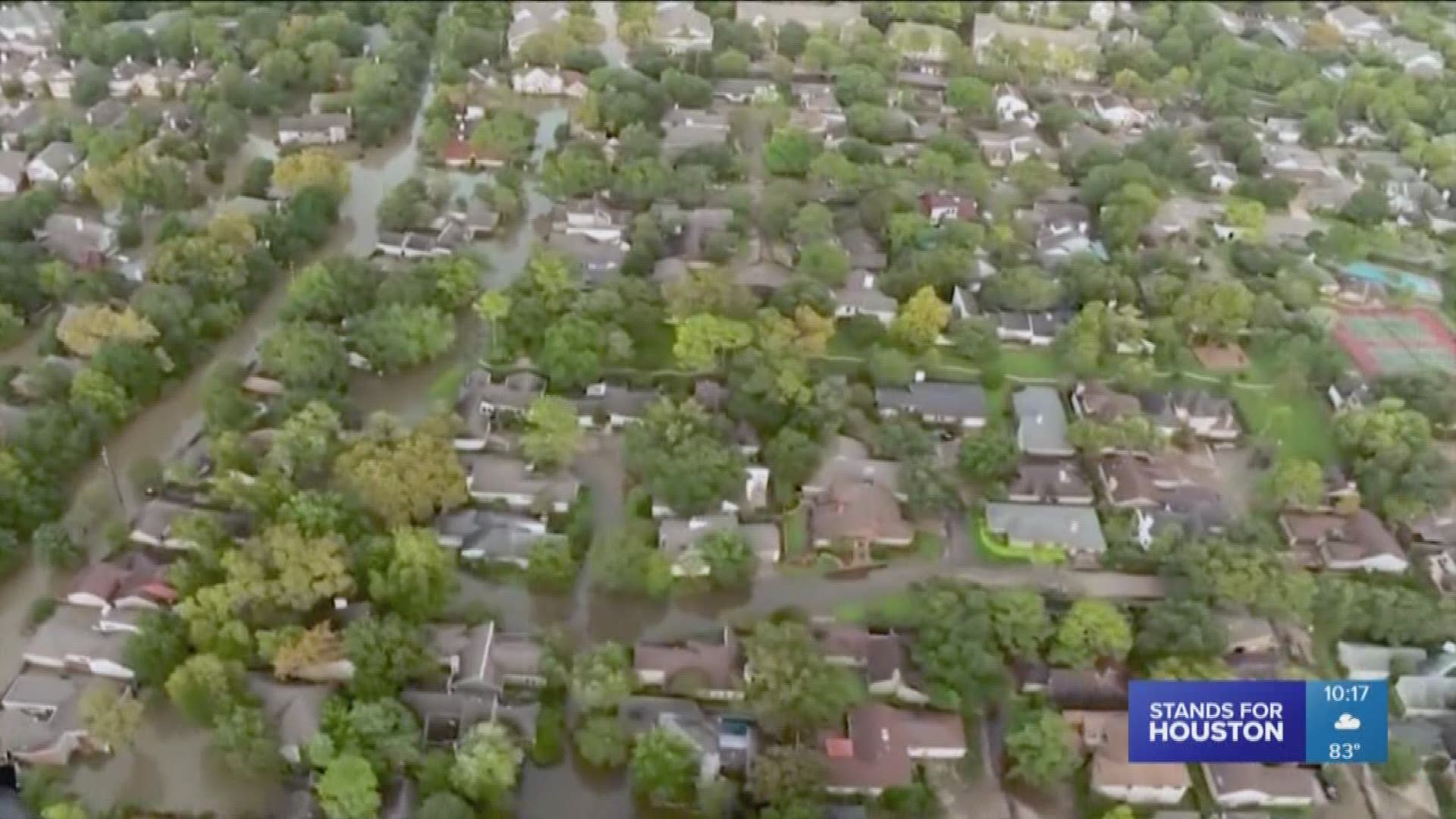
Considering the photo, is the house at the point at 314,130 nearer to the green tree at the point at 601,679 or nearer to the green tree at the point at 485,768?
the green tree at the point at 601,679

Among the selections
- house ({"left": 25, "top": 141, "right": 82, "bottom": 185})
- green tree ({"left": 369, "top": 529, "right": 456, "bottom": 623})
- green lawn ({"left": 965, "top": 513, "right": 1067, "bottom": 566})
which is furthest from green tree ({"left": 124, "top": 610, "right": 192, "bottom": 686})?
house ({"left": 25, "top": 141, "right": 82, "bottom": 185})

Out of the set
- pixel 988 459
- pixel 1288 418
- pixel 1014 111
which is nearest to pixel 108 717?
pixel 988 459

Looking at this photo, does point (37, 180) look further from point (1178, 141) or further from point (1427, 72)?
point (1427, 72)

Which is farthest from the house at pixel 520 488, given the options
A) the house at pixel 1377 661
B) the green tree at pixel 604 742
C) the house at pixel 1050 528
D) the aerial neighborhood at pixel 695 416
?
the house at pixel 1377 661

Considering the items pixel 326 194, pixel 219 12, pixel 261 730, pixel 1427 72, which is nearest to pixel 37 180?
pixel 326 194

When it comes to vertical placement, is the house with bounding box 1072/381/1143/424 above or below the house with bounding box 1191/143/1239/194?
below

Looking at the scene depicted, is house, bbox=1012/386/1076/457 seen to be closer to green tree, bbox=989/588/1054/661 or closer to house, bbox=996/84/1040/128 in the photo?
green tree, bbox=989/588/1054/661

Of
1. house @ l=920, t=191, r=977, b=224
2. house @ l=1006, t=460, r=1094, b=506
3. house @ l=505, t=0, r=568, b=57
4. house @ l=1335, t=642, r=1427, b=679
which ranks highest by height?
house @ l=505, t=0, r=568, b=57

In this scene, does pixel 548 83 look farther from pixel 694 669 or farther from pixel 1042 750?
pixel 1042 750
